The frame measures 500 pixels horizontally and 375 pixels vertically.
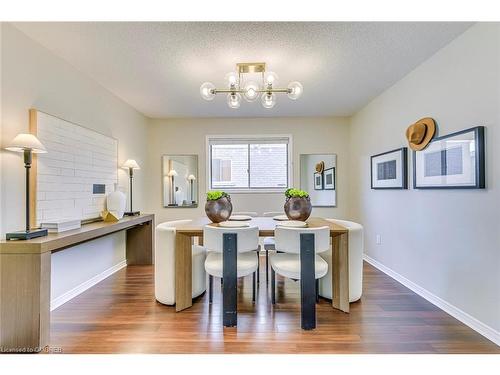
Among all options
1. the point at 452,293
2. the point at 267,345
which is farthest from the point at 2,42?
the point at 452,293

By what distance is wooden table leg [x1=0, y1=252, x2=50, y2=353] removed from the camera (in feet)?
5.81

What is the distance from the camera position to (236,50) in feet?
7.73

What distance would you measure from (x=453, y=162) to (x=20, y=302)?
136 inches

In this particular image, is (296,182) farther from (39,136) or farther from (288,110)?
(39,136)

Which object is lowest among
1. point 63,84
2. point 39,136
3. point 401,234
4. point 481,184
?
point 401,234

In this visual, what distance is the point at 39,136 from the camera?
2271mm

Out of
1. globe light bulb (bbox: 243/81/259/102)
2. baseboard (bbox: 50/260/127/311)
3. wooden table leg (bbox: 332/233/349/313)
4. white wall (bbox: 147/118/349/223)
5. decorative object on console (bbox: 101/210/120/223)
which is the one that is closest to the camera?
globe light bulb (bbox: 243/81/259/102)

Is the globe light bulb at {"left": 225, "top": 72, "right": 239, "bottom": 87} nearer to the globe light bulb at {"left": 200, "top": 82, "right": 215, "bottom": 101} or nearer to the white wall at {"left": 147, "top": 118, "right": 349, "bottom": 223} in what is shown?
the globe light bulb at {"left": 200, "top": 82, "right": 215, "bottom": 101}

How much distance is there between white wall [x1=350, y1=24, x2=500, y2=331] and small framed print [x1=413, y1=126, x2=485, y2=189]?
55mm

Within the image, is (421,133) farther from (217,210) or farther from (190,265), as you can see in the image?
(190,265)

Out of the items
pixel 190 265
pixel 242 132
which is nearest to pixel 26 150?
pixel 190 265

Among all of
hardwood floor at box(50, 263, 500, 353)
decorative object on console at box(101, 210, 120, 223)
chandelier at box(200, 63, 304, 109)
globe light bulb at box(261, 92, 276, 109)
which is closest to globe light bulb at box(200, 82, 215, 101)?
chandelier at box(200, 63, 304, 109)

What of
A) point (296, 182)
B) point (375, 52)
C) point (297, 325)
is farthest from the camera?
point (296, 182)

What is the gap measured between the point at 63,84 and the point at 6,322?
6.90 feet
